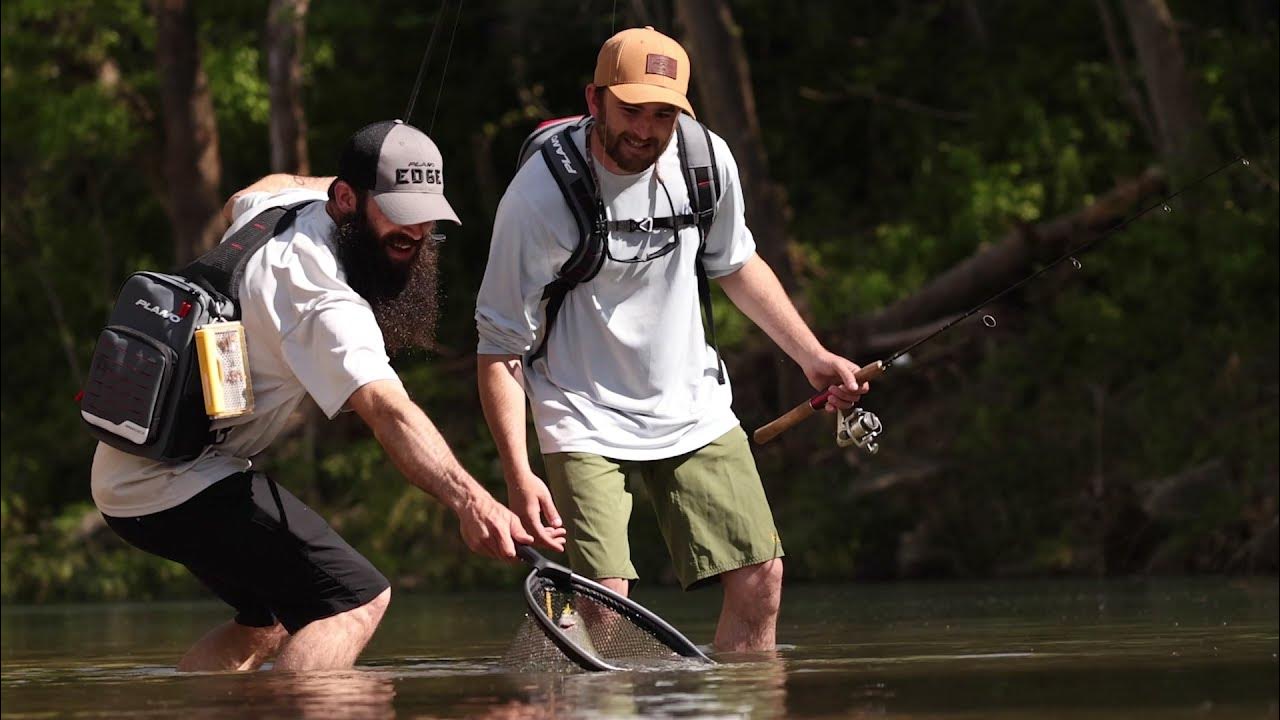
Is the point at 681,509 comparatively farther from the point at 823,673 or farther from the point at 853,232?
the point at 853,232

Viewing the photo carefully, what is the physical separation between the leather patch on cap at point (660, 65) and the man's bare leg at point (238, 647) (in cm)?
206

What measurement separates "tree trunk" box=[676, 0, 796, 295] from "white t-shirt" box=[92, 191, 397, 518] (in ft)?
38.2

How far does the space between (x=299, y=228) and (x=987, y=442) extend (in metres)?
10.8

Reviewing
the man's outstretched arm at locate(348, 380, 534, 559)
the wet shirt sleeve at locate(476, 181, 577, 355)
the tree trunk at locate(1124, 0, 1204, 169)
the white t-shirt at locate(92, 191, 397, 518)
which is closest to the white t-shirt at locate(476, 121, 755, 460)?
the wet shirt sleeve at locate(476, 181, 577, 355)

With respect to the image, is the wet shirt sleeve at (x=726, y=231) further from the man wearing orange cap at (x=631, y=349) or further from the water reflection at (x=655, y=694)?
the water reflection at (x=655, y=694)

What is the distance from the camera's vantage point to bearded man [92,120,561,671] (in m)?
6.14

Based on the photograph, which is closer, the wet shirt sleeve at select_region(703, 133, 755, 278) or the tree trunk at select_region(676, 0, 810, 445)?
the wet shirt sleeve at select_region(703, 133, 755, 278)

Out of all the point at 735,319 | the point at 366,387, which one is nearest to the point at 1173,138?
the point at 735,319

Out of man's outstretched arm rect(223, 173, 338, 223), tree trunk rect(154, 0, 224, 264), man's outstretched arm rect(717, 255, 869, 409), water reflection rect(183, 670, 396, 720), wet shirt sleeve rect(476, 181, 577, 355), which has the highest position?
tree trunk rect(154, 0, 224, 264)

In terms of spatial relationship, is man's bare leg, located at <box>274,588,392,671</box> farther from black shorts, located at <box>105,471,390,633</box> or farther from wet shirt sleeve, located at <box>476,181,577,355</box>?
wet shirt sleeve, located at <box>476,181,577,355</box>

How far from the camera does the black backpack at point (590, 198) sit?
6984mm

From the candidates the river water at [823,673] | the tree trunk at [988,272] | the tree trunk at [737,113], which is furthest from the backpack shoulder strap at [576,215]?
the tree trunk at [737,113]

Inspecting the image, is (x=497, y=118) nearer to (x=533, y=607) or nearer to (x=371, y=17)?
(x=371, y=17)

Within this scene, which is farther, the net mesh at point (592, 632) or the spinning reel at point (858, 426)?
the spinning reel at point (858, 426)
